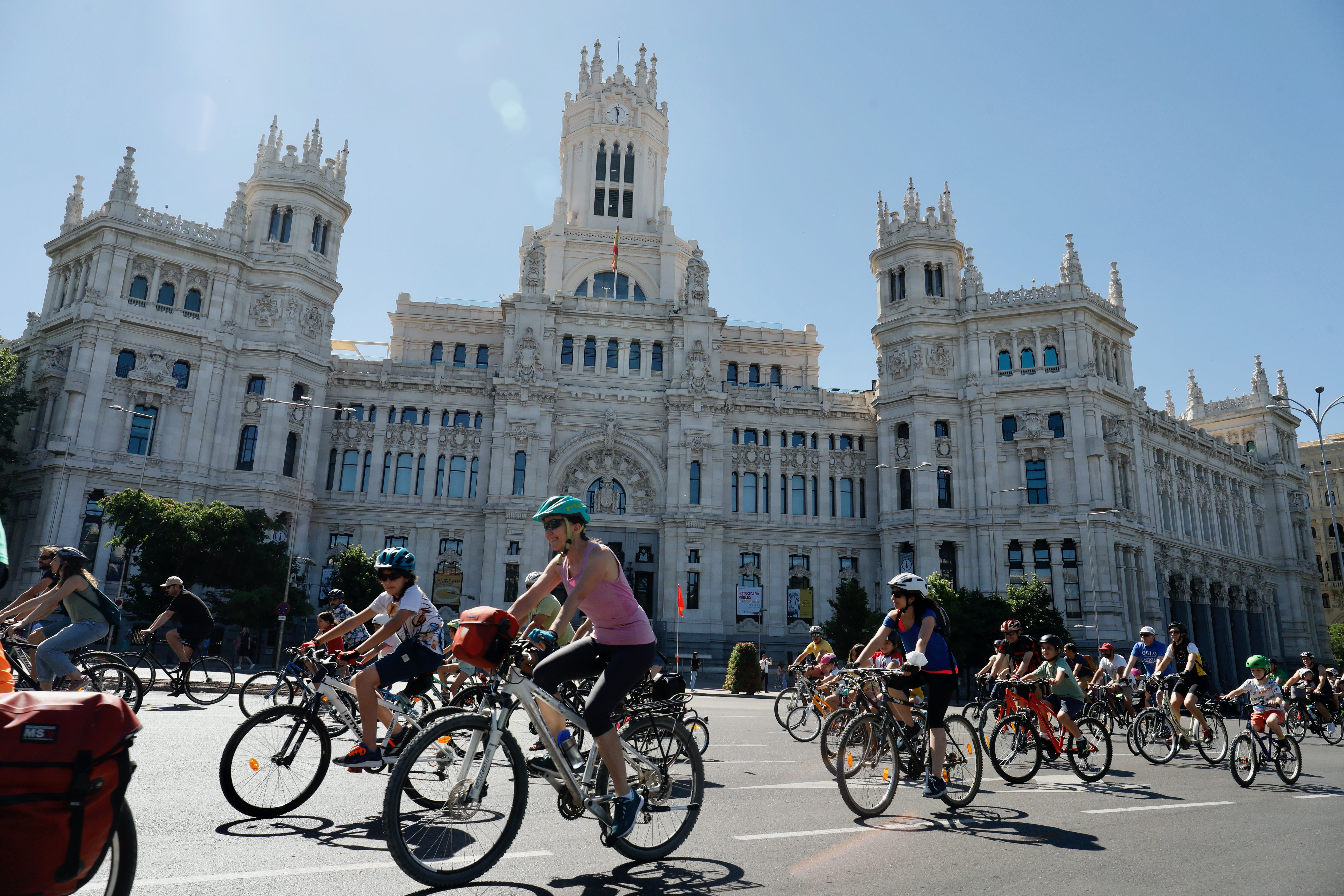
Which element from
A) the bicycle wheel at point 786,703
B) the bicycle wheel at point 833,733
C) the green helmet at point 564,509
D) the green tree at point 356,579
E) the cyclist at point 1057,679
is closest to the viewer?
the green helmet at point 564,509

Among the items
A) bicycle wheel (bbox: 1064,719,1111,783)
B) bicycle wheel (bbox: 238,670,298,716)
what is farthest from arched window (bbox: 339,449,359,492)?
bicycle wheel (bbox: 1064,719,1111,783)

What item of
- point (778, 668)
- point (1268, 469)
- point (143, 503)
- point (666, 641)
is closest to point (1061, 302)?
point (778, 668)

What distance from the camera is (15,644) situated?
10914 mm

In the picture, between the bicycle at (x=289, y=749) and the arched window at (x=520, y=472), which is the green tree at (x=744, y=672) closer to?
the arched window at (x=520, y=472)

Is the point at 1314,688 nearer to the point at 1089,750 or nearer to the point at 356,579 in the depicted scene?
the point at 1089,750

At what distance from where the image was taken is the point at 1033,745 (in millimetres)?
10734

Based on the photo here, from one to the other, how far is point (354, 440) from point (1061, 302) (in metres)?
43.6

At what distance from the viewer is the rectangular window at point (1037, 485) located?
48219mm

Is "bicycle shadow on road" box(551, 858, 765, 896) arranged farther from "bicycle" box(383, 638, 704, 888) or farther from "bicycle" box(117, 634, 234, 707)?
"bicycle" box(117, 634, 234, 707)

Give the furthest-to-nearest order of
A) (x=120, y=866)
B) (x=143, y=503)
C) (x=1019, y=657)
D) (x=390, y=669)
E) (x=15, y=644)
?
1. (x=143, y=503)
2. (x=1019, y=657)
3. (x=15, y=644)
4. (x=390, y=669)
5. (x=120, y=866)

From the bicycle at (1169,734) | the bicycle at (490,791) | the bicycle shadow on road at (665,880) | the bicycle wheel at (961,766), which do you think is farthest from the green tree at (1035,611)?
the bicycle at (490,791)

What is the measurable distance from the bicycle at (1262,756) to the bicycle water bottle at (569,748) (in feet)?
33.0

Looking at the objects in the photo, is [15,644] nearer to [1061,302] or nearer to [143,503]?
[143,503]

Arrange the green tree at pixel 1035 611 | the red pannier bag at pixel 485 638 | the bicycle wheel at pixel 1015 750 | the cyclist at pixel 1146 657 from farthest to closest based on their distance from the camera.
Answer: the green tree at pixel 1035 611
the cyclist at pixel 1146 657
the bicycle wheel at pixel 1015 750
the red pannier bag at pixel 485 638
